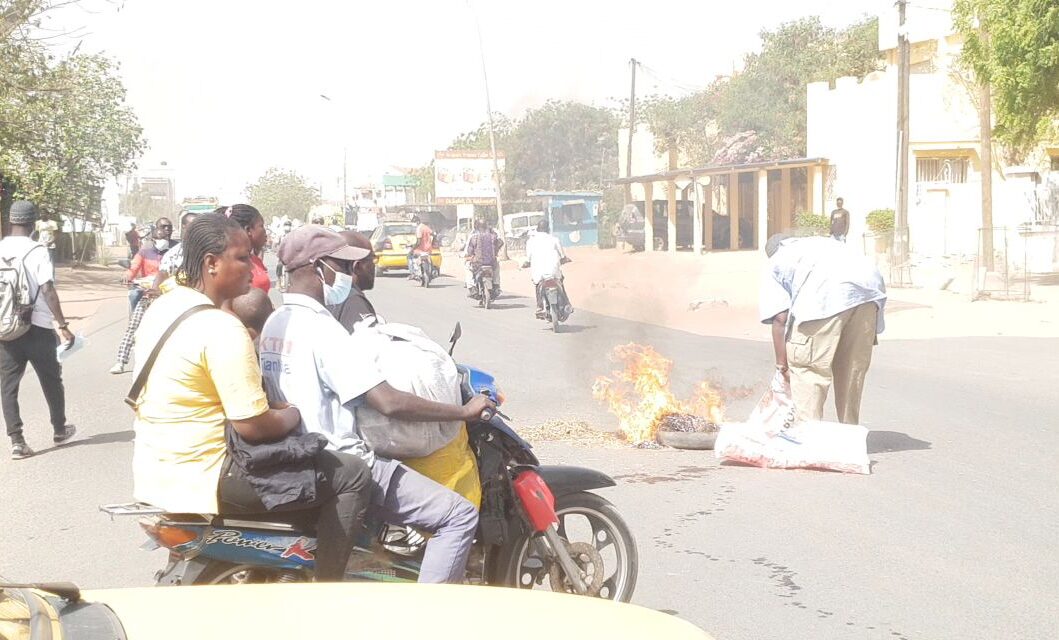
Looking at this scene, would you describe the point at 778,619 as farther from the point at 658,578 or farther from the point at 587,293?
the point at 587,293

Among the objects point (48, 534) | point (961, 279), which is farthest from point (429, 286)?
point (48, 534)

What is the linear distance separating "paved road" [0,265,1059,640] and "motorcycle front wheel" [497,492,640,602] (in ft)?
1.45

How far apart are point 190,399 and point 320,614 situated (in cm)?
132

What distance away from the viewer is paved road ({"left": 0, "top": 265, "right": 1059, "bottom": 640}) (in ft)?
16.2

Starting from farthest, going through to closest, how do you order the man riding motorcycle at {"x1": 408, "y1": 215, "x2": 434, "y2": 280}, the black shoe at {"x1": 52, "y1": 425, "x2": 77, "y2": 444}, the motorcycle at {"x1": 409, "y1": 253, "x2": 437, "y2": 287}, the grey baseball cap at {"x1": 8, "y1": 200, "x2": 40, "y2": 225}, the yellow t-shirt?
the motorcycle at {"x1": 409, "y1": 253, "x2": 437, "y2": 287} < the man riding motorcycle at {"x1": 408, "y1": 215, "x2": 434, "y2": 280} < the black shoe at {"x1": 52, "y1": 425, "x2": 77, "y2": 444} < the grey baseball cap at {"x1": 8, "y1": 200, "x2": 40, "y2": 225} < the yellow t-shirt

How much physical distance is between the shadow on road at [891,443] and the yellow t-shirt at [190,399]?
593 centimetres

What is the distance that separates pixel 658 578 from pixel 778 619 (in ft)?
2.47

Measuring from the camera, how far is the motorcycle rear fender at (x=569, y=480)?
442 cm

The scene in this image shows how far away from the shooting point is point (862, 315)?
8031mm

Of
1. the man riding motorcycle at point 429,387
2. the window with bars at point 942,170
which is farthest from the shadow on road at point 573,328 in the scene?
the window with bars at point 942,170

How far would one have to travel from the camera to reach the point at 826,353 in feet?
26.2

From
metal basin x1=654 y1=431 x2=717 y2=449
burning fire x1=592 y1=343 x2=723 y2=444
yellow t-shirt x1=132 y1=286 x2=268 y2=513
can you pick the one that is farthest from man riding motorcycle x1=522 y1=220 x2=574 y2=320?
yellow t-shirt x1=132 y1=286 x2=268 y2=513

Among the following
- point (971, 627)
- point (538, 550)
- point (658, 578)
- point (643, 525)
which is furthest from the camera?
point (643, 525)

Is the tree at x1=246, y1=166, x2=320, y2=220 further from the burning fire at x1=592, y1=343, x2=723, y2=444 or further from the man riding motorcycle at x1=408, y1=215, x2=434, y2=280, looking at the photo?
the burning fire at x1=592, y1=343, x2=723, y2=444
